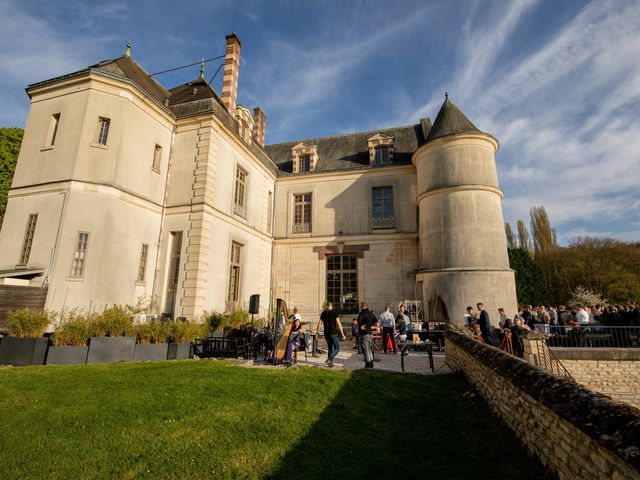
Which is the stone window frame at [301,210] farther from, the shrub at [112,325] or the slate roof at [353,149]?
the shrub at [112,325]

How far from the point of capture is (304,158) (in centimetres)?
1848

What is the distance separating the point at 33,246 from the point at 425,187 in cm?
1419

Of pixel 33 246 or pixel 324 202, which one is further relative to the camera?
pixel 324 202

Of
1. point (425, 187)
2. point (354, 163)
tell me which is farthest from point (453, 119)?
point (354, 163)

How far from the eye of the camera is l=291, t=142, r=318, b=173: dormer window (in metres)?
18.1

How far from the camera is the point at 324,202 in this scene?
17.3m

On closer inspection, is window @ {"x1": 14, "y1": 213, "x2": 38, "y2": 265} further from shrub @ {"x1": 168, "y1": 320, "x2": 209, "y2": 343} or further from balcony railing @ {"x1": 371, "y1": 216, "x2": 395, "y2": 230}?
balcony railing @ {"x1": 371, "y1": 216, "x2": 395, "y2": 230}

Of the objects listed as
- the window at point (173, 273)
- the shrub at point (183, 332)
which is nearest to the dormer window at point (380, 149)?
the window at point (173, 273)

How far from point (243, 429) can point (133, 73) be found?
44.7 feet

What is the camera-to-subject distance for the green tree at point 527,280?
62.7 ft

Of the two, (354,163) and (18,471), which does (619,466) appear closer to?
(18,471)

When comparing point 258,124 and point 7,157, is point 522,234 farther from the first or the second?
point 7,157

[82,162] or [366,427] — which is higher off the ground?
[82,162]

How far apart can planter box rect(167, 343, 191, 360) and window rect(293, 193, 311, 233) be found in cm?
971
